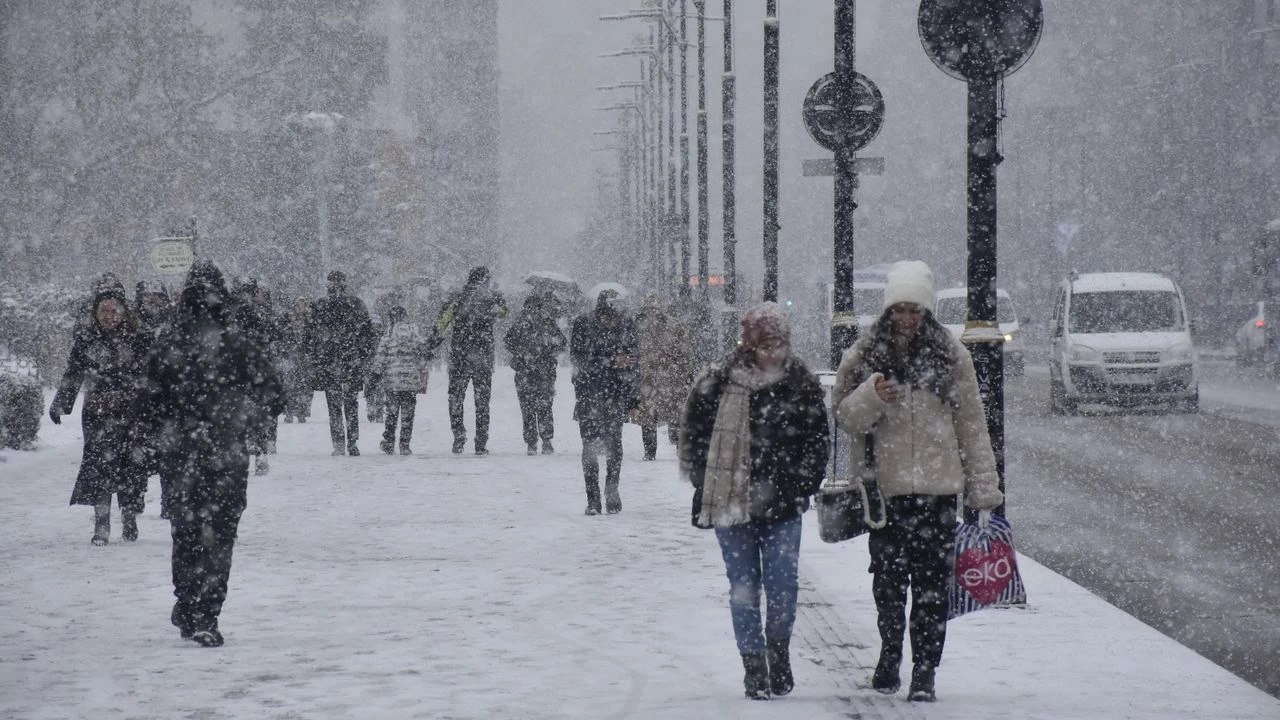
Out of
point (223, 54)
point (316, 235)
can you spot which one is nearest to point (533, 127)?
point (316, 235)

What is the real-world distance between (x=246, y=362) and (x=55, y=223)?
108ft

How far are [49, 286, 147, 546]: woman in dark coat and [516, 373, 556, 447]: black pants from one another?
289 inches

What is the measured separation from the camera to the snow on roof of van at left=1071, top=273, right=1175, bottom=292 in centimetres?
2820

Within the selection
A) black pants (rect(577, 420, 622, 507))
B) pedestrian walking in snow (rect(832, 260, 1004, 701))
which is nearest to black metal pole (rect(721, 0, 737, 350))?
black pants (rect(577, 420, 622, 507))

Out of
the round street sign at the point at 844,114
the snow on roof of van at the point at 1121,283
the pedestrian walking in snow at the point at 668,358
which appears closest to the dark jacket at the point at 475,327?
the pedestrian walking in snow at the point at 668,358

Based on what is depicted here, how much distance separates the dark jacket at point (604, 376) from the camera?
14.5 m

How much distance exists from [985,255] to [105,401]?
250 inches

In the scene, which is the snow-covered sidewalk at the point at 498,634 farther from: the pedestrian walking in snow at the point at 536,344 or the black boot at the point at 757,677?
the pedestrian walking in snow at the point at 536,344

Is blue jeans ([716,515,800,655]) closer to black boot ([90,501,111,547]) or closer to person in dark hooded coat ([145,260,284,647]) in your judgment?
person in dark hooded coat ([145,260,284,647])

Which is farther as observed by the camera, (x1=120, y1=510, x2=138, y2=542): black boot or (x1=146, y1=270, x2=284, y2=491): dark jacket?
(x1=120, y1=510, x2=138, y2=542): black boot

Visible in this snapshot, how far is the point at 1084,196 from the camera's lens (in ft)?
229

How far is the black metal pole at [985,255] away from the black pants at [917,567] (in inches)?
87.7

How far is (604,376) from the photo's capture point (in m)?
14.6

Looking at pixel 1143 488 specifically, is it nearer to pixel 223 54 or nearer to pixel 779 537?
pixel 779 537
